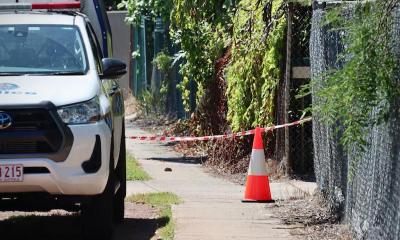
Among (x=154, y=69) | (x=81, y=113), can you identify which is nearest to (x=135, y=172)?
(x=81, y=113)

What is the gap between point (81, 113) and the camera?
27.3ft

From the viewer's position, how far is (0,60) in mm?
9180

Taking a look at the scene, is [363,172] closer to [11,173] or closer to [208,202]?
[11,173]

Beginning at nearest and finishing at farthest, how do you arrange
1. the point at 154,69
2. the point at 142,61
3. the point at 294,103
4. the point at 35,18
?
the point at 35,18, the point at 294,103, the point at 154,69, the point at 142,61

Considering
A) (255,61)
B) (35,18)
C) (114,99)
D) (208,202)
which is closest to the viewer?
(35,18)

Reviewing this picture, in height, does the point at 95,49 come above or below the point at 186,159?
above

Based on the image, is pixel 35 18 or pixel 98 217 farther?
pixel 35 18

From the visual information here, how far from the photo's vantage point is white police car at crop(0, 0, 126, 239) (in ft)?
26.8

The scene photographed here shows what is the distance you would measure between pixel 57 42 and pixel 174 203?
2563mm

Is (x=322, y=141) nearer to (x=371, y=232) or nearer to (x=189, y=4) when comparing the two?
(x=371, y=232)

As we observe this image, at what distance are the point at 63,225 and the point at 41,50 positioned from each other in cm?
197

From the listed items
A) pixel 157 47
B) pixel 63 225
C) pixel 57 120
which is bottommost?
pixel 63 225

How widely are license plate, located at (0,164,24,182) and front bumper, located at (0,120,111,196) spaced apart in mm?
30

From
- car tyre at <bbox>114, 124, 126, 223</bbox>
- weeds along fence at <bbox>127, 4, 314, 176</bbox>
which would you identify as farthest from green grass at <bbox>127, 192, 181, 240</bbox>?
weeds along fence at <bbox>127, 4, 314, 176</bbox>
